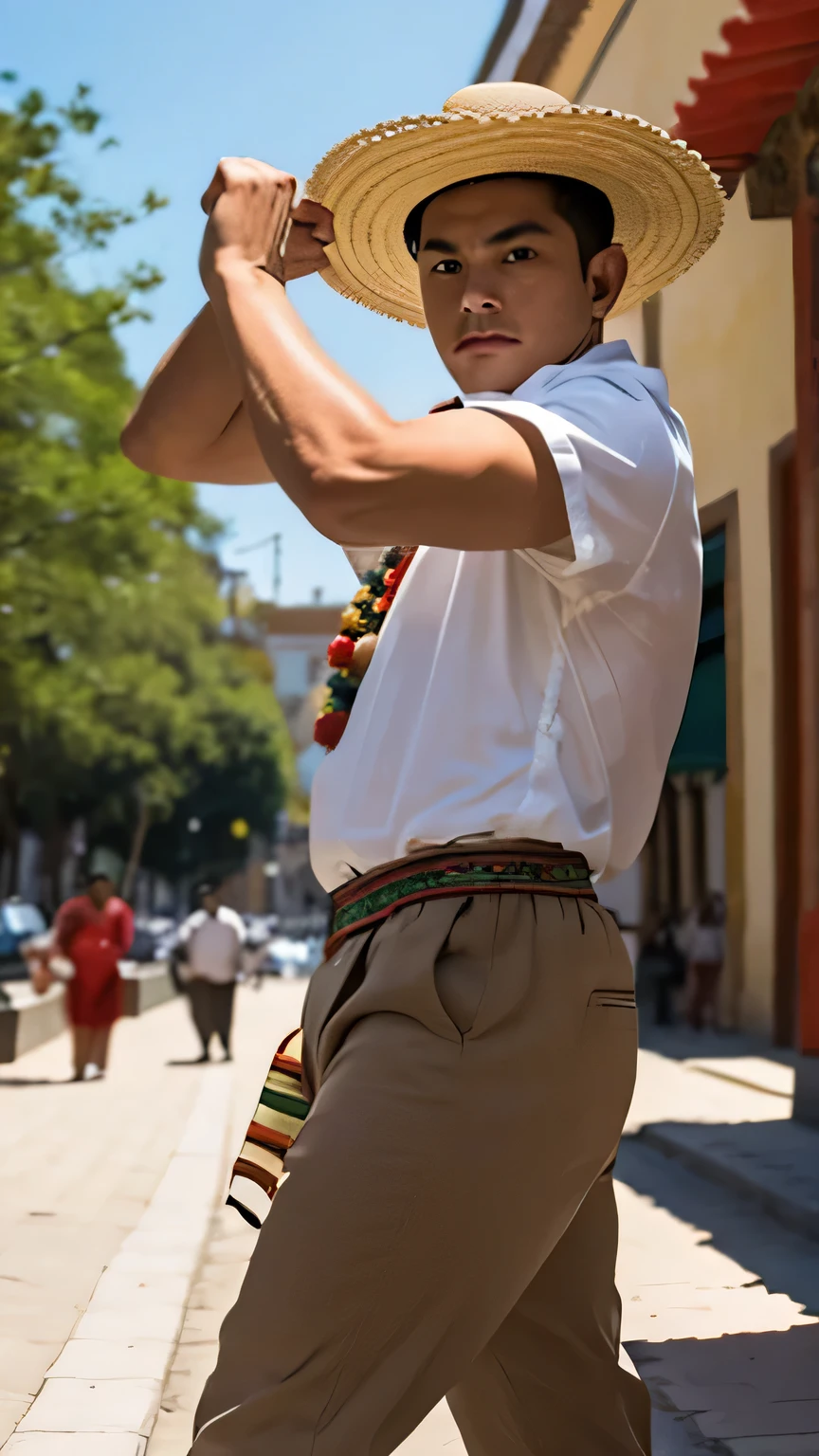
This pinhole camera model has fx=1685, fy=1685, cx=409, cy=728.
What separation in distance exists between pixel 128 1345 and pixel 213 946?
10679 millimetres

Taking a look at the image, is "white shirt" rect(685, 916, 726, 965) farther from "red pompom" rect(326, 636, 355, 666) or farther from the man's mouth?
the man's mouth

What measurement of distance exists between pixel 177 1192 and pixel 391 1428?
657 centimetres

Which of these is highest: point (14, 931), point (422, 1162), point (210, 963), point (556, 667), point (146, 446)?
point (146, 446)

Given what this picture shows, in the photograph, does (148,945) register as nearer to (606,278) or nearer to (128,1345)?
(128,1345)

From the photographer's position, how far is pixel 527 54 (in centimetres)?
963

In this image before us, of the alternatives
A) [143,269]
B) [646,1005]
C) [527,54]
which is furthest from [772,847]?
[143,269]

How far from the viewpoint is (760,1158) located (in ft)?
28.5

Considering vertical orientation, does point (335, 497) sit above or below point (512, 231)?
below

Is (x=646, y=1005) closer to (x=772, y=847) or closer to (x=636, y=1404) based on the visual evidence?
(x=772, y=847)

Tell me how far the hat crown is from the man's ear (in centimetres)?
20

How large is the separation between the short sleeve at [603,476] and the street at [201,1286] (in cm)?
290

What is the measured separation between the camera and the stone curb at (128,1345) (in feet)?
13.4

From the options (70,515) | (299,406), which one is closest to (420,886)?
(299,406)

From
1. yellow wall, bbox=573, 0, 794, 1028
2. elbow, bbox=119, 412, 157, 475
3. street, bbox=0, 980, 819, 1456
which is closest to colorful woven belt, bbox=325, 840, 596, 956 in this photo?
elbow, bbox=119, 412, 157, 475
